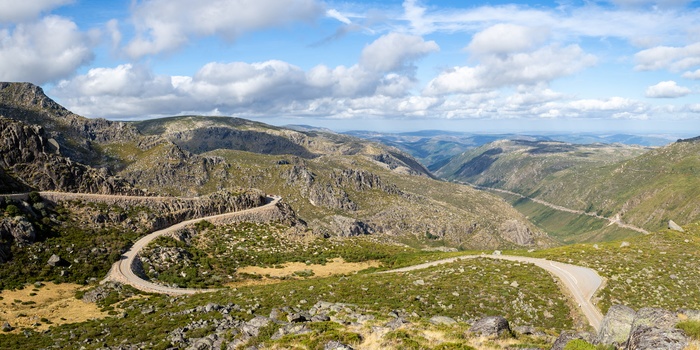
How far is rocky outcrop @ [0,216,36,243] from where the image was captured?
2623 inches

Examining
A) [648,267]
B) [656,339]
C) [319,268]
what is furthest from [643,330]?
[319,268]

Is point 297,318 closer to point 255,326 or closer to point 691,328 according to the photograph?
point 255,326

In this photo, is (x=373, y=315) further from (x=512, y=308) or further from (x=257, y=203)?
(x=257, y=203)

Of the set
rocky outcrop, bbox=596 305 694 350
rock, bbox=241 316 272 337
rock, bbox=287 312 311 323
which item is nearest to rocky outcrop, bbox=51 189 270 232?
rock, bbox=241 316 272 337

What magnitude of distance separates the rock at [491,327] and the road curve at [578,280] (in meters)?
25.1

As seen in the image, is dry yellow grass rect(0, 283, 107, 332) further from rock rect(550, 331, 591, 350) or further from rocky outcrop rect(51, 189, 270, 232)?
rock rect(550, 331, 591, 350)

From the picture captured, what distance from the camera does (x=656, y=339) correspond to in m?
20.1

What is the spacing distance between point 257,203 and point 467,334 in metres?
106

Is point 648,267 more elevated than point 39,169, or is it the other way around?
point 39,169

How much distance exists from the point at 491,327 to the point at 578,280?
1840 inches

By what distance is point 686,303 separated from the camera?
56.3 metres

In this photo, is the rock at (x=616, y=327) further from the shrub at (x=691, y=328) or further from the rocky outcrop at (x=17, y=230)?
the rocky outcrop at (x=17, y=230)

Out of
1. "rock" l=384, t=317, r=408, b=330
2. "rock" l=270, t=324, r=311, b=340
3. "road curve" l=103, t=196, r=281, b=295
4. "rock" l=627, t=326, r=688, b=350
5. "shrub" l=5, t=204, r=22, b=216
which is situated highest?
"rock" l=627, t=326, r=688, b=350

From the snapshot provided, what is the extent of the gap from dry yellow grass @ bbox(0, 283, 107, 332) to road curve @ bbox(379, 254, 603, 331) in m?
59.0
